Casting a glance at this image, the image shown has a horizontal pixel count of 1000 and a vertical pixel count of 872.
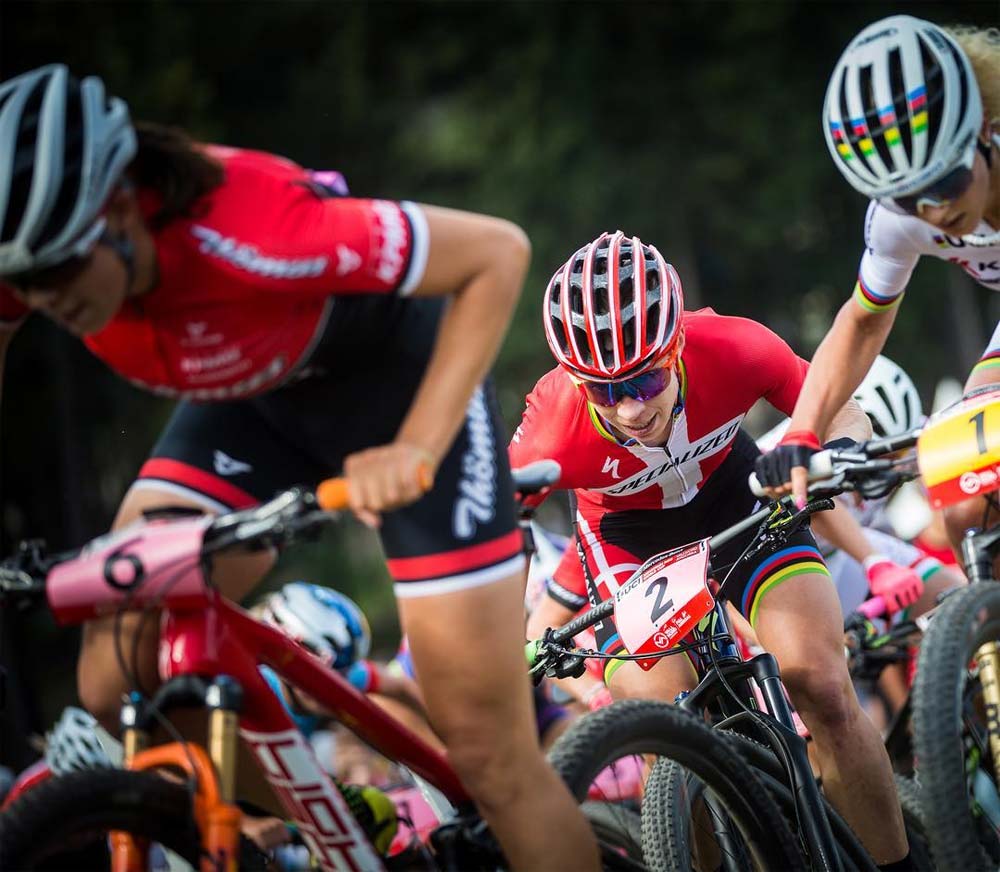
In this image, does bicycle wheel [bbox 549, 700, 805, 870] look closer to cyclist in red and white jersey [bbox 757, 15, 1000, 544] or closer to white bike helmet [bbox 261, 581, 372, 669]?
cyclist in red and white jersey [bbox 757, 15, 1000, 544]

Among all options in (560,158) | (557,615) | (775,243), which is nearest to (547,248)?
(560,158)

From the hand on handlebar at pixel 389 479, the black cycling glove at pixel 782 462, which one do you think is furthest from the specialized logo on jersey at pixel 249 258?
the black cycling glove at pixel 782 462

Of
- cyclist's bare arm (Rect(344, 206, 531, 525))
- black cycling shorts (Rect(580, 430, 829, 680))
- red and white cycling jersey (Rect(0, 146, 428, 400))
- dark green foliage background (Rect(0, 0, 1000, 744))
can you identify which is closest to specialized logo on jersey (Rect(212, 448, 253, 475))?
red and white cycling jersey (Rect(0, 146, 428, 400))

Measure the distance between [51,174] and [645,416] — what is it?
2354mm

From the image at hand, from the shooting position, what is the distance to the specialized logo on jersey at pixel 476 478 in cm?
333

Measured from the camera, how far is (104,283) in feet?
9.69

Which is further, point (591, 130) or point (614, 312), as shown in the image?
point (591, 130)

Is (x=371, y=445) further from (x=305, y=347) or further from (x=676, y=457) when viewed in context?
(x=676, y=457)

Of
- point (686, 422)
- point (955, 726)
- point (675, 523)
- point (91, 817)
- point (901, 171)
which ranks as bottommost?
point (955, 726)

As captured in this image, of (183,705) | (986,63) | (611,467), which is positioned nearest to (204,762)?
(183,705)

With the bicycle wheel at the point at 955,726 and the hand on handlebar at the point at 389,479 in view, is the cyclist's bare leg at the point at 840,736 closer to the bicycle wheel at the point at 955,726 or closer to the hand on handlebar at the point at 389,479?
the bicycle wheel at the point at 955,726

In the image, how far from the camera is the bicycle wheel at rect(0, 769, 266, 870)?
2.81 m

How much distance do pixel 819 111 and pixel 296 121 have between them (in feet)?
29.7

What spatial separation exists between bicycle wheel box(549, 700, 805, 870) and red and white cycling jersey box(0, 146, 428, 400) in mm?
1154
